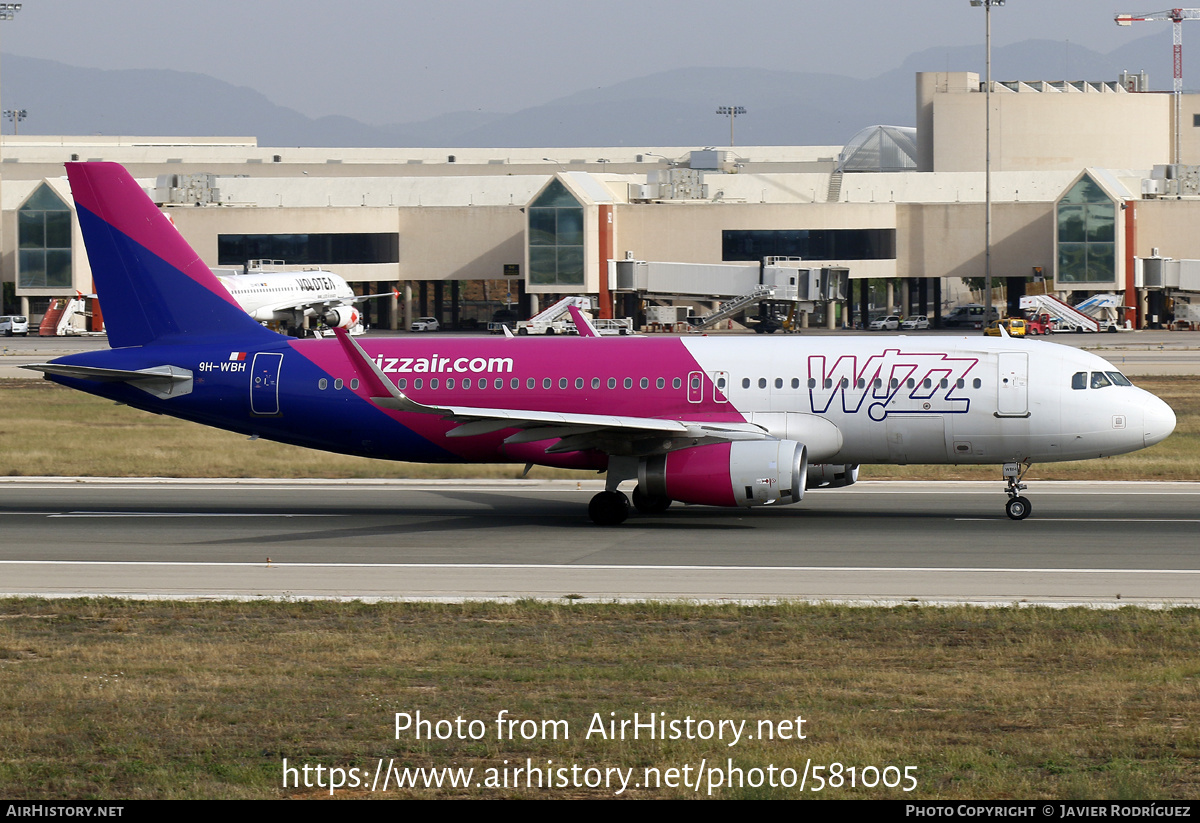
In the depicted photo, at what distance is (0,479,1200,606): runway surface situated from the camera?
2322 cm

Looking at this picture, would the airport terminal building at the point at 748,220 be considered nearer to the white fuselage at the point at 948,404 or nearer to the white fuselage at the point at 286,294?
the white fuselage at the point at 286,294

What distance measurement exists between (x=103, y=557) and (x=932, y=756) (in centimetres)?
1812

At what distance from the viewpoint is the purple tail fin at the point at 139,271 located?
3241 cm

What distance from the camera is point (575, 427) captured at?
2878 cm

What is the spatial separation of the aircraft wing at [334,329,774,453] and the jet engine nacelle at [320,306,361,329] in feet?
256

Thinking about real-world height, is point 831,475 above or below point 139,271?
below

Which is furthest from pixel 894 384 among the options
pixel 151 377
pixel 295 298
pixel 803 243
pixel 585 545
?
pixel 803 243

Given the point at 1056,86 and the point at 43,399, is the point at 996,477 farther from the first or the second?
the point at 1056,86

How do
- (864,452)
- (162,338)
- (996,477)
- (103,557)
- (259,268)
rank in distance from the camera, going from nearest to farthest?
1. (103,557)
2. (864,452)
3. (162,338)
4. (996,477)
5. (259,268)

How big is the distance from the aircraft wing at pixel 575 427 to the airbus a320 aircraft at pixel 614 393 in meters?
0.05

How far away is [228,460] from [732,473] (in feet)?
63.2

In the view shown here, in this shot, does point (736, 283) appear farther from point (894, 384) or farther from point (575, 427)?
point (575, 427)

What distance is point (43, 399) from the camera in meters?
60.9
